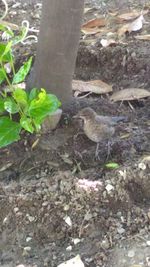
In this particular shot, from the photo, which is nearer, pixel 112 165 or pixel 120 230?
pixel 120 230

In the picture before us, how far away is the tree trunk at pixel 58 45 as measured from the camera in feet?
9.96

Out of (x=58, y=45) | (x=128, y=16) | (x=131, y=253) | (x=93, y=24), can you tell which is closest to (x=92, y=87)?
(x=58, y=45)

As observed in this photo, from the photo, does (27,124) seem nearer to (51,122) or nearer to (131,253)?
(51,122)

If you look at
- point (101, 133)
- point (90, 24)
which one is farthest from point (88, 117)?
point (90, 24)

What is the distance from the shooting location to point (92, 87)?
3668 mm

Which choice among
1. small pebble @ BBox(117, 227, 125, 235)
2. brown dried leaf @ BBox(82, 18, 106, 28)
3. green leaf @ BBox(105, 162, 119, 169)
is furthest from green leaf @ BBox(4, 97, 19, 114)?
brown dried leaf @ BBox(82, 18, 106, 28)

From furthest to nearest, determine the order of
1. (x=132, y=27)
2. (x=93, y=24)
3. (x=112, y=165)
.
A: (x=93, y=24)
(x=132, y=27)
(x=112, y=165)

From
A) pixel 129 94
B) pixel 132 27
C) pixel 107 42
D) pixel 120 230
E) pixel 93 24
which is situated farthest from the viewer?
pixel 93 24

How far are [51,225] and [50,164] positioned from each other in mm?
391

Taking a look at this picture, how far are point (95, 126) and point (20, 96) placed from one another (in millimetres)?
459

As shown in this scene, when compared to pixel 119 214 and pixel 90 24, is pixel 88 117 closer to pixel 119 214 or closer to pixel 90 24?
pixel 119 214

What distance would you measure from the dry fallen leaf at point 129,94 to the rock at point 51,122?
0.48 metres

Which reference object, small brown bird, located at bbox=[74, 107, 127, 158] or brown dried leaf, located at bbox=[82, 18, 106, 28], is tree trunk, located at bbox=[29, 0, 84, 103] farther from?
brown dried leaf, located at bbox=[82, 18, 106, 28]

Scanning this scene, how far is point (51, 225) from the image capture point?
9.11 feet
